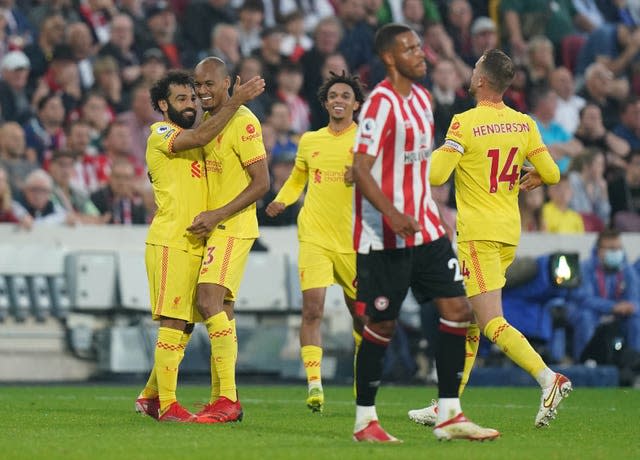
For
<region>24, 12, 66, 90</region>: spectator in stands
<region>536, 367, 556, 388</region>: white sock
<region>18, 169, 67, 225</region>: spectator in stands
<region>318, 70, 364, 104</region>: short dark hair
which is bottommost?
<region>536, 367, 556, 388</region>: white sock

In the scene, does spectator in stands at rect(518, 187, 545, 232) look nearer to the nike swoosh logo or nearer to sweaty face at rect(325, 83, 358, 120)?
sweaty face at rect(325, 83, 358, 120)

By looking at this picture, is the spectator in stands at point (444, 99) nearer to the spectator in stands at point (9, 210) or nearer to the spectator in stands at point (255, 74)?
the spectator in stands at point (255, 74)

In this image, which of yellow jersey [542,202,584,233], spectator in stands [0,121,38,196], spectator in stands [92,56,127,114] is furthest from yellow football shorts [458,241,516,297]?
spectator in stands [92,56,127,114]

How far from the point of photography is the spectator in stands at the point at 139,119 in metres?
18.2

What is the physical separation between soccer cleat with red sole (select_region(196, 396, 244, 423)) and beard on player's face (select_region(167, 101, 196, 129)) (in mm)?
1926

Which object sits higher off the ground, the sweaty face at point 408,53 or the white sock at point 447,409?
the sweaty face at point 408,53

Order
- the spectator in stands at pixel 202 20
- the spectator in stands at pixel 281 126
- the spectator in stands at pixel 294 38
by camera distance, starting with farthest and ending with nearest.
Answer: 1. the spectator in stands at pixel 294 38
2. the spectator in stands at pixel 202 20
3. the spectator in stands at pixel 281 126

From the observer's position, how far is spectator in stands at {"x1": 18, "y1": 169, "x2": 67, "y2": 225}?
16391mm

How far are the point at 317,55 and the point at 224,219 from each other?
32.8ft

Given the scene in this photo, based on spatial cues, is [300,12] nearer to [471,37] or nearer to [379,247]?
[471,37]

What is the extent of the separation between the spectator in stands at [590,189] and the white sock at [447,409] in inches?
444

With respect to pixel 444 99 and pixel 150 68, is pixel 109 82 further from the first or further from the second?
pixel 444 99

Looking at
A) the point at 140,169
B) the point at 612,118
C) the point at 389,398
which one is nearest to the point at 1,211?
the point at 140,169

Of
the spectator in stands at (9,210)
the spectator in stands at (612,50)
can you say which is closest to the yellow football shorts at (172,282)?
the spectator in stands at (9,210)
